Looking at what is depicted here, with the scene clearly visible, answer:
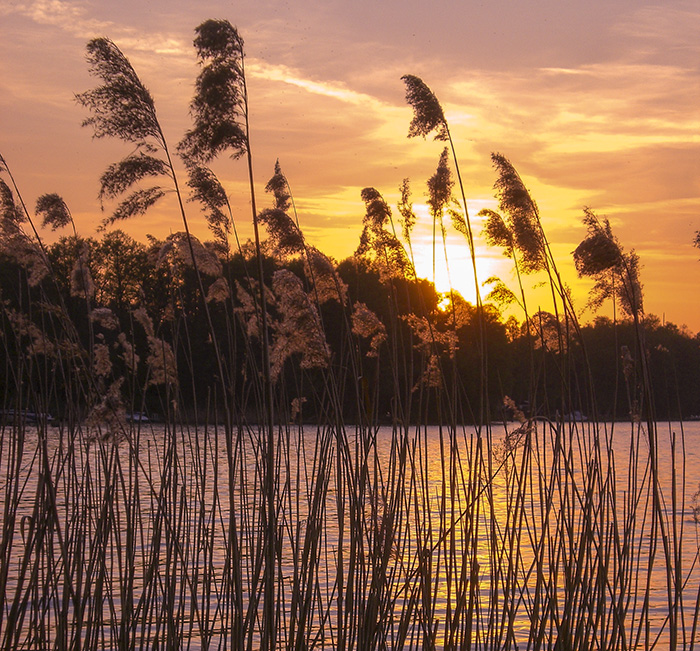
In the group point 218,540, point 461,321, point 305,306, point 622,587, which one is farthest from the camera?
point 218,540

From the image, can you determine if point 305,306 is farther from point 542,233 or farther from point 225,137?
point 542,233

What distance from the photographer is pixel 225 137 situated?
8.27ft

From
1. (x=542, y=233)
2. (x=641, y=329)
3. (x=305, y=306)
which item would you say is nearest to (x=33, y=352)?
(x=305, y=306)

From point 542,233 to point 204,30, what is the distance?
1.73 m

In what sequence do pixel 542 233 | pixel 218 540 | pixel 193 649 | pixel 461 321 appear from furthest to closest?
pixel 218 540, pixel 193 649, pixel 461 321, pixel 542 233

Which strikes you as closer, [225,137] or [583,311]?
[225,137]

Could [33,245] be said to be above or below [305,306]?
above

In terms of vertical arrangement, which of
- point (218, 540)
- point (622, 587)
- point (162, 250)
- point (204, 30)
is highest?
point (204, 30)

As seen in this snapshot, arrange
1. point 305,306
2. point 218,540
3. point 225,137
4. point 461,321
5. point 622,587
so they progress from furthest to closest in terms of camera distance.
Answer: point 218,540
point 461,321
point 622,587
point 305,306
point 225,137

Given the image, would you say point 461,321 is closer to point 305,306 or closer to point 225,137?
point 305,306

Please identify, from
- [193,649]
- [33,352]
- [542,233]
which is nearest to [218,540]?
[193,649]

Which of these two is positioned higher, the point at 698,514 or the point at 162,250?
the point at 162,250

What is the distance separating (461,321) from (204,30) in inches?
78.1

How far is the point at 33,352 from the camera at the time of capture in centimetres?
367
